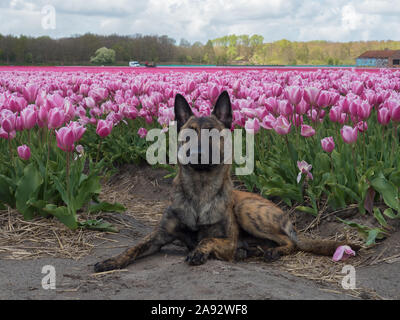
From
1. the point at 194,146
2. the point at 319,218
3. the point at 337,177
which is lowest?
the point at 319,218

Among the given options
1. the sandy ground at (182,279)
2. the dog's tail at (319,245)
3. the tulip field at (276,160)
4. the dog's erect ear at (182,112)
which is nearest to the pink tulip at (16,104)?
the tulip field at (276,160)

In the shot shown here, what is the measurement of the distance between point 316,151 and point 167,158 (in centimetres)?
276

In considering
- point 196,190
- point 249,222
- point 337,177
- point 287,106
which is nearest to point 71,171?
point 196,190

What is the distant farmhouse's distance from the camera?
36.5 meters

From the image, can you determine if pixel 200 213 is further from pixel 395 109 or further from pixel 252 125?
pixel 395 109

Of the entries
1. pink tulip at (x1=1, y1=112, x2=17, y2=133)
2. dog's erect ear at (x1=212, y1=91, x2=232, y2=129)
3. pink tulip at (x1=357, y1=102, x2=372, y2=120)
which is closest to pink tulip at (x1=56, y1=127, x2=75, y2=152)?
pink tulip at (x1=1, y1=112, x2=17, y2=133)

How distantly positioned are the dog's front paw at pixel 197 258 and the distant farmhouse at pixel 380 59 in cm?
3455

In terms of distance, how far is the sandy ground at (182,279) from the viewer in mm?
3414

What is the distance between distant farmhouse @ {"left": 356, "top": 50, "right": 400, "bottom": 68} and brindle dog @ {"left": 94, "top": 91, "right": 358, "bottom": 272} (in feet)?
110

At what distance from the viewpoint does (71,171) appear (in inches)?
207

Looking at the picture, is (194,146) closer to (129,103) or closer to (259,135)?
(259,135)

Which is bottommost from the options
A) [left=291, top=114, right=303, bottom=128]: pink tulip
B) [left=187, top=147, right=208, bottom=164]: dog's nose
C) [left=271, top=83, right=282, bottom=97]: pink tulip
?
[left=187, top=147, right=208, bottom=164]: dog's nose

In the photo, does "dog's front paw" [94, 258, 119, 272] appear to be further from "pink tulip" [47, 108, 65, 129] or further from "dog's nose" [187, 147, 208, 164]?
"pink tulip" [47, 108, 65, 129]

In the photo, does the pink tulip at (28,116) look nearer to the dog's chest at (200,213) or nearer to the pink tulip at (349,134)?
the dog's chest at (200,213)
